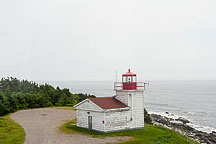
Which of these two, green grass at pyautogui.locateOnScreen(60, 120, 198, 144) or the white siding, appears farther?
the white siding

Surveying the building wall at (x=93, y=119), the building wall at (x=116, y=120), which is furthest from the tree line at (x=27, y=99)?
the building wall at (x=116, y=120)

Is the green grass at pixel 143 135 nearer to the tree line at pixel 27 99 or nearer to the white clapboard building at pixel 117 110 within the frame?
the white clapboard building at pixel 117 110

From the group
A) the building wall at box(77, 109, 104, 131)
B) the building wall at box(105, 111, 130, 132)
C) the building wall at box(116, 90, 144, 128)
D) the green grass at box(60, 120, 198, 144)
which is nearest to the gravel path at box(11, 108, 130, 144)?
the green grass at box(60, 120, 198, 144)

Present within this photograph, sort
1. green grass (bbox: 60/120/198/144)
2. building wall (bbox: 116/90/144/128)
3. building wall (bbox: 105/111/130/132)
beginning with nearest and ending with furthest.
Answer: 1. green grass (bbox: 60/120/198/144)
2. building wall (bbox: 105/111/130/132)
3. building wall (bbox: 116/90/144/128)

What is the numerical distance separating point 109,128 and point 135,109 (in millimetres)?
3167

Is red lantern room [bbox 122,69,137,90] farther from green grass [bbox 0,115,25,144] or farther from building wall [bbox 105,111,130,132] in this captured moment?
green grass [bbox 0,115,25,144]

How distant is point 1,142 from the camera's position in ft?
56.1

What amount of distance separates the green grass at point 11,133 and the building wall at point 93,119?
5035mm

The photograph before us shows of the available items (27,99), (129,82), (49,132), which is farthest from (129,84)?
(27,99)

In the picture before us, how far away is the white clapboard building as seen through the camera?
781 inches

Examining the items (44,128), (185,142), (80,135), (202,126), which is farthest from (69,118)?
(202,126)

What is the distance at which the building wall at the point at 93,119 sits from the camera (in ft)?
65.2

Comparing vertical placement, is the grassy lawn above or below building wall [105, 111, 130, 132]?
below

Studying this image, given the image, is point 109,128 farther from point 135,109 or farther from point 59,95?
point 59,95
